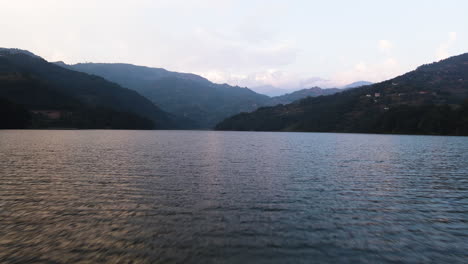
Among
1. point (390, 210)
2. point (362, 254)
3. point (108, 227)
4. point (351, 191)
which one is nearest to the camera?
point (362, 254)

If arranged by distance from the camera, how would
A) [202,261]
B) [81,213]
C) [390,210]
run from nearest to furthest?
[202,261]
[81,213]
[390,210]

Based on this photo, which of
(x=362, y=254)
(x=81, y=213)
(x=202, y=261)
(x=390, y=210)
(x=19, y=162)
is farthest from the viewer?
(x=19, y=162)

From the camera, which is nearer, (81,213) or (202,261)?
(202,261)

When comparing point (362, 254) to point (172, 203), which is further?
point (172, 203)

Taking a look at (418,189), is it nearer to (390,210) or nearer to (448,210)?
(448,210)

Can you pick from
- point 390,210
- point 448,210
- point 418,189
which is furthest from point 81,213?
point 418,189

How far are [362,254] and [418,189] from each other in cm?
2751

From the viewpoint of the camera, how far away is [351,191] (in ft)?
128

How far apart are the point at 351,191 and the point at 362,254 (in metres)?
20.9

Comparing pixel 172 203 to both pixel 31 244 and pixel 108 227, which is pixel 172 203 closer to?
pixel 108 227

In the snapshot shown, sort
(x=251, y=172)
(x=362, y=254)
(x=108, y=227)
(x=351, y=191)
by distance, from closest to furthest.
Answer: (x=362, y=254) → (x=108, y=227) → (x=351, y=191) → (x=251, y=172)

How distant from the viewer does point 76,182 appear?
40750 millimetres

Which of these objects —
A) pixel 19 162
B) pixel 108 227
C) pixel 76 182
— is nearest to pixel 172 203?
pixel 108 227

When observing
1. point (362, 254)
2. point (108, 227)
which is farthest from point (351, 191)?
point (108, 227)
